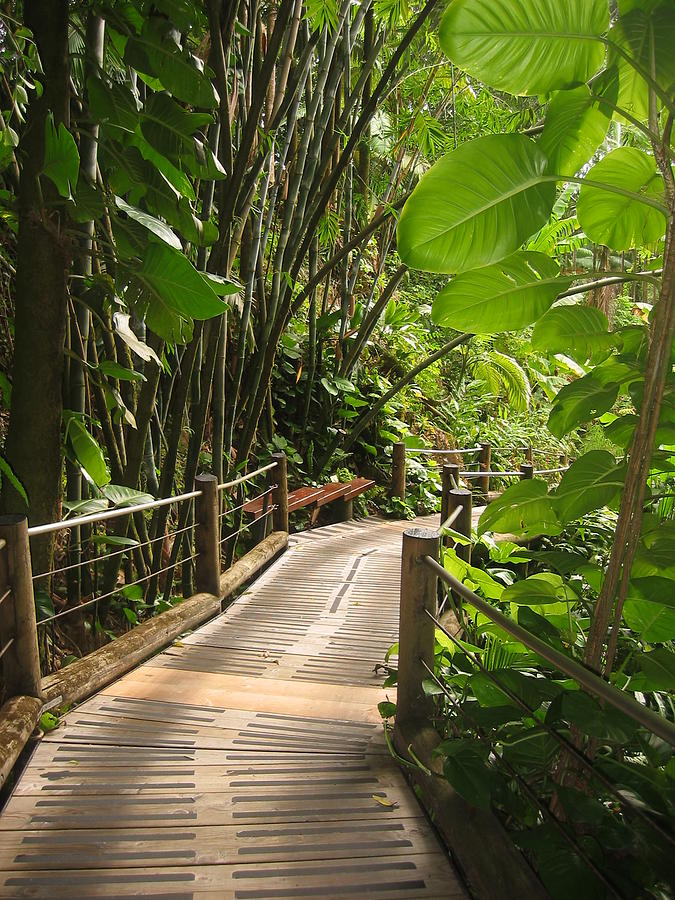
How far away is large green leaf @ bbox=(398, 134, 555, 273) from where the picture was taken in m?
1.35

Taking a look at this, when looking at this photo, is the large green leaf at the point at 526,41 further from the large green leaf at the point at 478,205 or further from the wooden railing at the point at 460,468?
the wooden railing at the point at 460,468

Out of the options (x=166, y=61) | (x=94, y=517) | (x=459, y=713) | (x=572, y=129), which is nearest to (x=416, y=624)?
(x=459, y=713)

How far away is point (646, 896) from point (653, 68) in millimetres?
1594

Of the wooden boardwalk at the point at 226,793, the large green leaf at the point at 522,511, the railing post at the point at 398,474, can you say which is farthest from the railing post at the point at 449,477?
the large green leaf at the point at 522,511

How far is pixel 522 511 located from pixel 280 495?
3903mm

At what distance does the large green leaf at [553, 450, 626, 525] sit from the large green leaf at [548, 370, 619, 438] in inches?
4.1

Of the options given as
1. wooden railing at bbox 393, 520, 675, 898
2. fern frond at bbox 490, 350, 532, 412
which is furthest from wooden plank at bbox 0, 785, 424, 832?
fern frond at bbox 490, 350, 532, 412

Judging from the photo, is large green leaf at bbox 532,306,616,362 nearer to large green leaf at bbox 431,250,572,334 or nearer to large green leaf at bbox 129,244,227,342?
large green leaf at bbox 431,250,572,334

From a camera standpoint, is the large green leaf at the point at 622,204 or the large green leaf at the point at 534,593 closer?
the large green leaf at the point at 622,204

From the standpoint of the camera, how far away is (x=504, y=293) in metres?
1.55

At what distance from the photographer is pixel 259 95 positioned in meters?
3.61

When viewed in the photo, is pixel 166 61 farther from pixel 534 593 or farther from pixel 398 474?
pixel 398 474

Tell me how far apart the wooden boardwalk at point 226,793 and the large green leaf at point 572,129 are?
1741mm

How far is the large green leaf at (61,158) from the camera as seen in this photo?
2217mm
